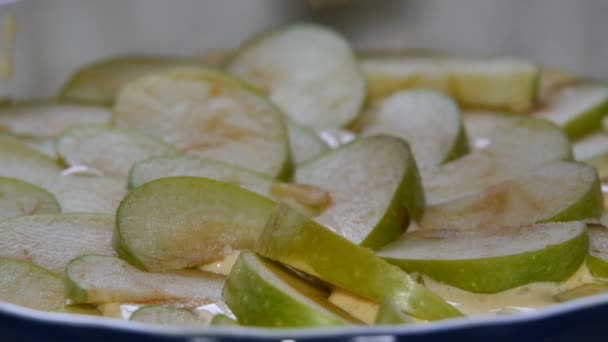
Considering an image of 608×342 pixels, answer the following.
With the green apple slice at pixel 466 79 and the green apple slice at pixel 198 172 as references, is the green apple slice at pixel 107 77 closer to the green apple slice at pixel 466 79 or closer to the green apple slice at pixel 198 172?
the green apple slice at pixel 466 79

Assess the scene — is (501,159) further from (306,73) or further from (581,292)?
(306,73)

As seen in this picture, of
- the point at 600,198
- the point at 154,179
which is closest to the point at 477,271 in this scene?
the point at 600,198

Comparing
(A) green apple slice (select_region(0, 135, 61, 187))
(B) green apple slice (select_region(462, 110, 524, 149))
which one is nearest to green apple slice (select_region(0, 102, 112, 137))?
(A) green apple slice (select_region(0, 135, 61, 187))

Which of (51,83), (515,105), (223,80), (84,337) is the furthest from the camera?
(51,83)

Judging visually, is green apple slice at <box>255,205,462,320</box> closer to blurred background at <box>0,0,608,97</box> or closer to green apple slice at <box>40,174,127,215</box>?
green apple slice at <box>40,174,127,215</box>

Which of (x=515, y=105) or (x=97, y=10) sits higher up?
(x=97, y=10)

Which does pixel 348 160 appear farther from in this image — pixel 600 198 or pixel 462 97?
pixel 462 97

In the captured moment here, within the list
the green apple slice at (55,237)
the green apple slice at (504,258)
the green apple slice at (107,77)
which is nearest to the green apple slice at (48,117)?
the green apple slice at (107,77)

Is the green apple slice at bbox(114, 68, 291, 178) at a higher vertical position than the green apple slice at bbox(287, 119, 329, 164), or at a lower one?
higher
